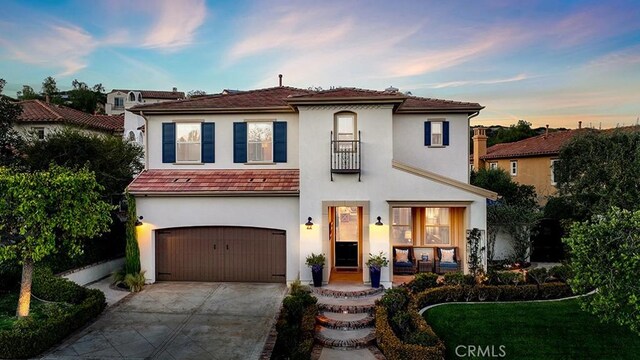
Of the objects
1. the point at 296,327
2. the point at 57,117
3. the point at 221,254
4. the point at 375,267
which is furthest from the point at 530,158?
Result: the point at 57,117

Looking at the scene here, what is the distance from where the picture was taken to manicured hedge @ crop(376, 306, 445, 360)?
295 inches

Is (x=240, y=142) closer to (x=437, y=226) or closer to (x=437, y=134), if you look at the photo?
(x=437, y=134)

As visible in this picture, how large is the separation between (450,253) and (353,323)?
6188 millimetres

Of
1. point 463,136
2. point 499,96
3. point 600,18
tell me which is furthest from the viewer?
point 499,96

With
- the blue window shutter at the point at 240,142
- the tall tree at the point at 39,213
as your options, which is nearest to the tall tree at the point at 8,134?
the tall tree at the point at 39,213

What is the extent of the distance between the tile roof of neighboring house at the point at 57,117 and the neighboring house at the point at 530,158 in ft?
104

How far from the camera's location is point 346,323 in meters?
9.74

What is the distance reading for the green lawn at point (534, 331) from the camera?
862 centimetres

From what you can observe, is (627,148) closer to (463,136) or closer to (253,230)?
(463,136)

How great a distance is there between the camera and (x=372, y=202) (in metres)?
12.8

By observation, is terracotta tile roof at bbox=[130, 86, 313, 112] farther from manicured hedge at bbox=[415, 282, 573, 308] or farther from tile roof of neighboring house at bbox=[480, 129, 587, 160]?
tile roof of neighboring house at bbox=[480, 129, 587, 160]

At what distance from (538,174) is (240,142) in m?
23.7

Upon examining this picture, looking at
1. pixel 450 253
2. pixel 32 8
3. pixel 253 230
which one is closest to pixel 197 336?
pixel 253 230

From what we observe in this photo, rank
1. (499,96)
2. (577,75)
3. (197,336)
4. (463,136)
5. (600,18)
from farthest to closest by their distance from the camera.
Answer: (499,96), (577,75), (600,18), (463,136), (197,336)
